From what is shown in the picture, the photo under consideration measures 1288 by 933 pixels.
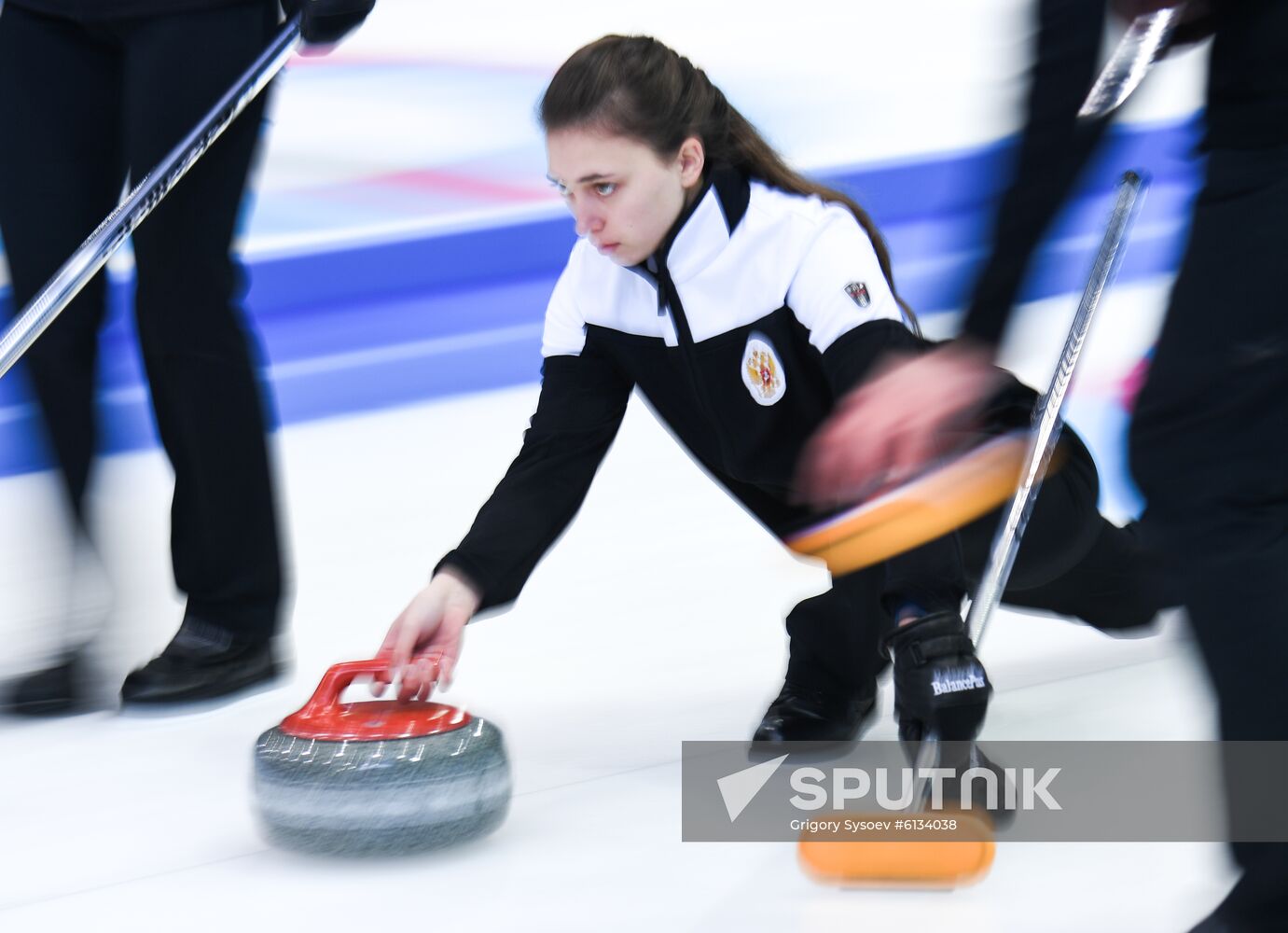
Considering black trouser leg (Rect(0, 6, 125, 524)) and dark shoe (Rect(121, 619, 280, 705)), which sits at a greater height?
black trouser leg (Rect(0, 6, 125, 524))

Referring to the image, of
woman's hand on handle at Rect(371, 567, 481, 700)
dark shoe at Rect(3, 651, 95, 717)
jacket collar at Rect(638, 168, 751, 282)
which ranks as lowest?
dark shoe at Rect(3, 651, 95, 717)

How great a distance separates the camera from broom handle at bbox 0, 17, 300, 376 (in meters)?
1.92

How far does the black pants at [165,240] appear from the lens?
199 centimetres

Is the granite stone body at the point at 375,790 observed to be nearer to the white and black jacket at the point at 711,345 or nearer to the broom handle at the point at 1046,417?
the white and black jacket at the point at 711,345

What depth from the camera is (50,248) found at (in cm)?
204

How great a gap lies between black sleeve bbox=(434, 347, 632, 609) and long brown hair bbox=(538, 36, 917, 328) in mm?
250

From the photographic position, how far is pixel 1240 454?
0.98 metres

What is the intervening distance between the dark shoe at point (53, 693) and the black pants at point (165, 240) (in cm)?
16

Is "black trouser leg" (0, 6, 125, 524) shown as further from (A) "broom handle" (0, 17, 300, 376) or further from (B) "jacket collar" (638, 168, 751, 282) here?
(B) "jacket collar" (638, 168, 751, 282)

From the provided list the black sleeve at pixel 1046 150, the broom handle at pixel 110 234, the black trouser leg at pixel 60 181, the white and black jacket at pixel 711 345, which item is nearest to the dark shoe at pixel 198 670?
the black trouser leg at pixel 60 181

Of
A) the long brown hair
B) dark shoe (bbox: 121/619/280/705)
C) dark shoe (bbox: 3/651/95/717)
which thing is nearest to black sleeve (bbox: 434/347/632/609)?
the long brown hair

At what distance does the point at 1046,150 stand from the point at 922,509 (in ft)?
1.94

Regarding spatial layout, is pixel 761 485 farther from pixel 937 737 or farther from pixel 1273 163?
pixel 1273 163

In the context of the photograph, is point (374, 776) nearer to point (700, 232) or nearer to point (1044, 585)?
point (700, 232)
